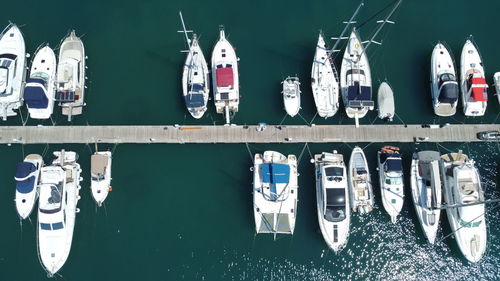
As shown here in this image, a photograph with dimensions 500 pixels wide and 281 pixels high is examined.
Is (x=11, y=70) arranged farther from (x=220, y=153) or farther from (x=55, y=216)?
(x=220, y=153)

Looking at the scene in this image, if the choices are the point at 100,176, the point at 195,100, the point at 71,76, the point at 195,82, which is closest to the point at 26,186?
the point at 100,176

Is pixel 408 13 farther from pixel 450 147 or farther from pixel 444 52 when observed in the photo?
pixel 450 147

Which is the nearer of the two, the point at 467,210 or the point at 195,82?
the point at 467,210

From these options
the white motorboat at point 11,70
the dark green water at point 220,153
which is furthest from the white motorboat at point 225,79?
the white motorboat at point 11,70

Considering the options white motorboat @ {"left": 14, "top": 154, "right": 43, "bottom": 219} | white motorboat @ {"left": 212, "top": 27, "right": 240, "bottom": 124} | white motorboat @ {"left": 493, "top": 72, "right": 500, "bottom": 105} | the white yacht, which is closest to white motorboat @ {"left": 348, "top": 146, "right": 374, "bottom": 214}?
white motorboat @ {"left": 212, "top": 27, "right": 240, "bottom": 124}

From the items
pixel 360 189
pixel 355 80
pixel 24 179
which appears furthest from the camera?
pixel 355 80

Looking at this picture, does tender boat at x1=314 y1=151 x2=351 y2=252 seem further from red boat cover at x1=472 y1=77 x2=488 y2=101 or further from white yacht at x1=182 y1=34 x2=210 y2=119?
red boat cover at x1=472 y1=77 x2=488 y2=101

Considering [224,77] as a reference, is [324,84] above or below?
below

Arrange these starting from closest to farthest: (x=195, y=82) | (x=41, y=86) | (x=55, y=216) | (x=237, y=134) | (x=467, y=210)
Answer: (x=55, y=216) → (x=467, y=210) → (x=41, y=86) → (x=195, y=82) → (x=237, y=134)

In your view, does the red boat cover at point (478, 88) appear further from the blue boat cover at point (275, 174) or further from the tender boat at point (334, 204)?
the blue boat cover at point (275, 174)
